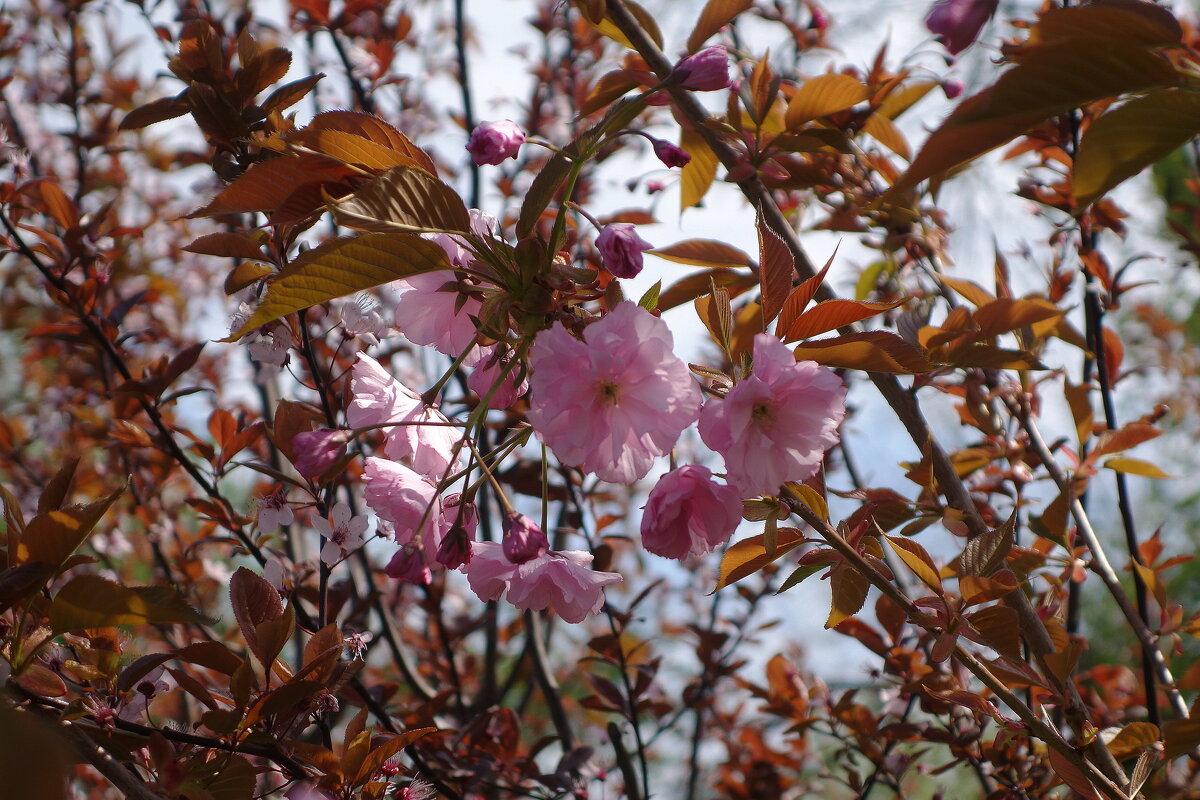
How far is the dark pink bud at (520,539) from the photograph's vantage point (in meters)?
0.68

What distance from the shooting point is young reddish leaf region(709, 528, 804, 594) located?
2.33 ft

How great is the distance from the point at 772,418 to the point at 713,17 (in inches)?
19.3

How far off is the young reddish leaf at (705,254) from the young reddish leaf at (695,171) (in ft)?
0.51

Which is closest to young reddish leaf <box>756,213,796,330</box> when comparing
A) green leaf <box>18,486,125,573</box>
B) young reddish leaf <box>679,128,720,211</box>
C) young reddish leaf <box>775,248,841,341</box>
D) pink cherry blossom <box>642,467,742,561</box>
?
young reddish leaf <box>775,248,841,341</box>

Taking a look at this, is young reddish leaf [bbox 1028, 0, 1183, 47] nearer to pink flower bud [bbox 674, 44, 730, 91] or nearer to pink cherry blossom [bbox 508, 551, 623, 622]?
pink flower bud [bbox 674, 44, 730, 91]

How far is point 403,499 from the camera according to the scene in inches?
28.3

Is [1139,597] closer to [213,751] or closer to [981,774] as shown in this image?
[981,774]

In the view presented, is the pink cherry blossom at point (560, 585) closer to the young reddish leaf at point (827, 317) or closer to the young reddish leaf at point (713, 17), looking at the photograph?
the young reddish leaf at point (827, 317)

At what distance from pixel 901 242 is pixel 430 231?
2.70 ft

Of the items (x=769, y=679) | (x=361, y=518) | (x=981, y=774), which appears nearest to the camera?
(x=361, y=518)

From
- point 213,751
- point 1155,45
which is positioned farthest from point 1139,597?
point 213,751

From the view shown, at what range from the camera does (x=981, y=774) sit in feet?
4.02

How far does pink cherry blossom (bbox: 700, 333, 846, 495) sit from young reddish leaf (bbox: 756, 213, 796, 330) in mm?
67

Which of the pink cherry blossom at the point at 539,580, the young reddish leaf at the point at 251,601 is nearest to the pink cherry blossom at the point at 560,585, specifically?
the pink cherry blossom at the point at 539,580
